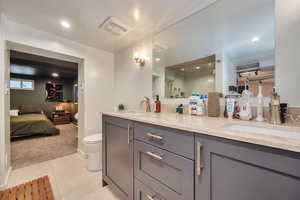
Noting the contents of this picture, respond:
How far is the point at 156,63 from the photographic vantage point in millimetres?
1927

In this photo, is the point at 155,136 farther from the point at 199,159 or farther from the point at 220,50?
the point at 220,50

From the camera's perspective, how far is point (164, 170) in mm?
877

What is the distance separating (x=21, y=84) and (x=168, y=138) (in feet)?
23.2

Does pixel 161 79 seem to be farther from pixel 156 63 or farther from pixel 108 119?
pixel 108 119

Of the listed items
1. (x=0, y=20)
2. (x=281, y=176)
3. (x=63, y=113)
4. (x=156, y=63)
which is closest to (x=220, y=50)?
(x=156, y=63)

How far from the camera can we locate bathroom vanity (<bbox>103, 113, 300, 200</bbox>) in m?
0.49

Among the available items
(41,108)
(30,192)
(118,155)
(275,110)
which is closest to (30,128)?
(41,108)

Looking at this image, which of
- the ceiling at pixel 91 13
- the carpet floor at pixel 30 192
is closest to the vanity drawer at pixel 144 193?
the carpet floor at pixel 30 192

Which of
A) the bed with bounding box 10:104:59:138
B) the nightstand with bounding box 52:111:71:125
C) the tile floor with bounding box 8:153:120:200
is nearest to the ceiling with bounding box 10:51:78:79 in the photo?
the bed with bounding box 10:104:59:138

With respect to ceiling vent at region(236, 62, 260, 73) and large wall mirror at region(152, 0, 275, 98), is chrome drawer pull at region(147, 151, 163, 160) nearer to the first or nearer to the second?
large wall mirror at region(152, 0, 275, 98)

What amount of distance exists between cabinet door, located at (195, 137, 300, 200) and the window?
7266 millimetres

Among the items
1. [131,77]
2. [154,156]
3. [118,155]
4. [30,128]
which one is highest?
[131,77]

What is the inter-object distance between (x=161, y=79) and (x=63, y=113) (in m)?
5.88

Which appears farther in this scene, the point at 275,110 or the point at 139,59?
the point at 139,59
